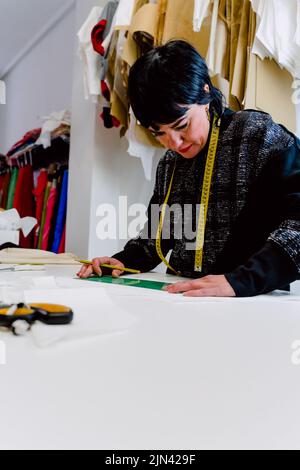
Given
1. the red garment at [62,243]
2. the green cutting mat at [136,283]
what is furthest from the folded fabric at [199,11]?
the red garment at [62,243]

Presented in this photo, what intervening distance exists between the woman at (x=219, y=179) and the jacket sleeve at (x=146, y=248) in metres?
0.05

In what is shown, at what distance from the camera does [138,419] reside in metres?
0.28

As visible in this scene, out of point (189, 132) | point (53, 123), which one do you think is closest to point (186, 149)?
point (189, 132)

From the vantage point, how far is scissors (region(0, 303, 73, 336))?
471 millimetres

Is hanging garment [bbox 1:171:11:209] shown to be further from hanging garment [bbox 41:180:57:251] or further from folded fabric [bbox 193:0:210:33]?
folded fabric [bbox 193:0:210:33]

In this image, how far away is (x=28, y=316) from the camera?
473mm

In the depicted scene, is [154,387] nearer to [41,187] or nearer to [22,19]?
[41,187]

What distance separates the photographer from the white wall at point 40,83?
12.6 feet

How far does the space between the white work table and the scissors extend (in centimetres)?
1

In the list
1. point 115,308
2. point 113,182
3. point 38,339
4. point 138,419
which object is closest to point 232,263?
point 115,308

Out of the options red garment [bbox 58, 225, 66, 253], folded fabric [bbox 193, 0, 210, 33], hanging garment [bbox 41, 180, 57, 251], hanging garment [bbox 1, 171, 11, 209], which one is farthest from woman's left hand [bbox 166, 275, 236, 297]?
hanging garment [bbox 1, 171, 11, 209]

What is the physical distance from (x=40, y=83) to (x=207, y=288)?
4.09m

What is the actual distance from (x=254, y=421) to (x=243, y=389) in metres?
0.05
